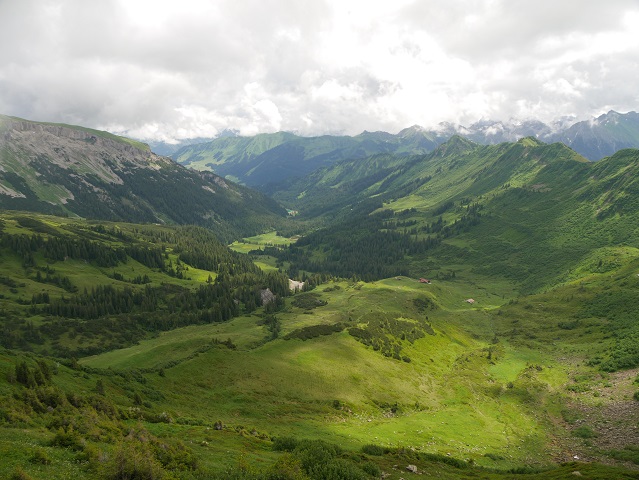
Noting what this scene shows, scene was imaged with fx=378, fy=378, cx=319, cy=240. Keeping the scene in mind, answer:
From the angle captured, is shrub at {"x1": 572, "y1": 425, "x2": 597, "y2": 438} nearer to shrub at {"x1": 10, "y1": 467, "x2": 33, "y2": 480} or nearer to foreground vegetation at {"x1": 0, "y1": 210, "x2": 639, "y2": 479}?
foreground vegetation at {"x1": 0, "y1": 210, "x2": 639, "y2": 479}

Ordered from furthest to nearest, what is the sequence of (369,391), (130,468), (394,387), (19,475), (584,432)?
(394,387)
(369,391)
(584,432)
(130,468)
(19,475)

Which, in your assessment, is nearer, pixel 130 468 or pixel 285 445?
pixel 130 468

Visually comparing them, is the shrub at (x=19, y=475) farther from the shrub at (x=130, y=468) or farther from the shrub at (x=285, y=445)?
the shrub at (x=285, y=445)

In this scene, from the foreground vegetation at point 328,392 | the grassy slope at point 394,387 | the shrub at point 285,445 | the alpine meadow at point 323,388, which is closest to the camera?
the foreground vegetation at point 328,392

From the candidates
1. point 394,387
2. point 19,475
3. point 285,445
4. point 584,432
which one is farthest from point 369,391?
point 19,475

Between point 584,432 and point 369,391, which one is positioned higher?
point 369,391

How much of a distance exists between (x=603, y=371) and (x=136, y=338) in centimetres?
16319

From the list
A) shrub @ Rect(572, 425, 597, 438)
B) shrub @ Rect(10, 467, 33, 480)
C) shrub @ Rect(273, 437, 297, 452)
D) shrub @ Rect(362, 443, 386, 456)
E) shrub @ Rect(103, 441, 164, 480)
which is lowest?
shrub @ Rect(572, 425, 597, 438)

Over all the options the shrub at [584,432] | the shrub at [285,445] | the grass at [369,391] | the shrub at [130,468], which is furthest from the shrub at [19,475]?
the shrub at [584,432]

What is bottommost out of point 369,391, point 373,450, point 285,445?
point 369,391

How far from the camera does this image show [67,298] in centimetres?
18525

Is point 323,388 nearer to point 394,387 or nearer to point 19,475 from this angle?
point 394,387

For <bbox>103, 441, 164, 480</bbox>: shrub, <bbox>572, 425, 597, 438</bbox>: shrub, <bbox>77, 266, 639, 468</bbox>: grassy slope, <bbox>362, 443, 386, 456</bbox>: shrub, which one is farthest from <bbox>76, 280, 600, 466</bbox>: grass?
<bbox>103, 441, 164, 480</bbox>: shrub

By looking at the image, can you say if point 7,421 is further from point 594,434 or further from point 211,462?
point 594,434
